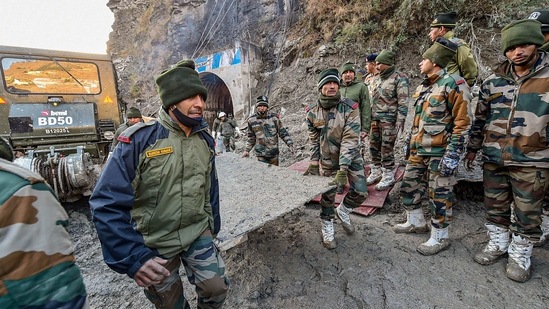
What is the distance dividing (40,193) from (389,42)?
9741 millimetres

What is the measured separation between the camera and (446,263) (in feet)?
8.73

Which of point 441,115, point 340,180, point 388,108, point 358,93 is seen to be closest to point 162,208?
point 340,180

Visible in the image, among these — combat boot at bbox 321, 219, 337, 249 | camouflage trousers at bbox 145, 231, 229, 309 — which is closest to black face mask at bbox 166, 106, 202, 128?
camouflage trousers at bbox 145, 231, 229, 309

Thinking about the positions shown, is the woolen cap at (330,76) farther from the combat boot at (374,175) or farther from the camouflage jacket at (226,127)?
the camouflage jacket at (226,127)

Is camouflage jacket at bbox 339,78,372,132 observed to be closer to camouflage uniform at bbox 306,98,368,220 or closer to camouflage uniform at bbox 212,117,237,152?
camouflage uniform at bbox 306,98,368,220

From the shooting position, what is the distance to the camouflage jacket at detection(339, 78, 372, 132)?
4070mm

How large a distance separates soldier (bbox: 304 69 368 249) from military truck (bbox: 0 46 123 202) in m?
3.75

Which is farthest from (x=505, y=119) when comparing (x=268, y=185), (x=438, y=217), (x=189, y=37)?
(x=189, y=37)

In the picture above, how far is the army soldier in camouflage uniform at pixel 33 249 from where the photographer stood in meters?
0.75

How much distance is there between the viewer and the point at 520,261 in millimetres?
2377

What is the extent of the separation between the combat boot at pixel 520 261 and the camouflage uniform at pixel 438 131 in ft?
1.80

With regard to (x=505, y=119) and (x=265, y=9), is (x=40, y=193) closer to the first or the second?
(x=505, y=119)

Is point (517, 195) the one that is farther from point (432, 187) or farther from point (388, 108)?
point (388, 108)

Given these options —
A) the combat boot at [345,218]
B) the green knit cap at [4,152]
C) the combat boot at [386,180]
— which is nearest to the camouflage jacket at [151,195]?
the green knit cap at [4,152]
